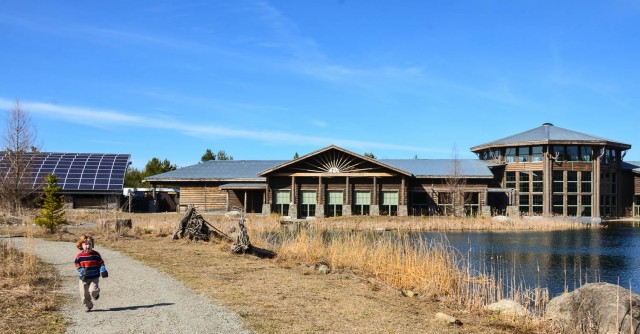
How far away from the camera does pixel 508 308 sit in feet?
35.4

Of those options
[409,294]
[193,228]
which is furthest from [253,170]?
[409,294]

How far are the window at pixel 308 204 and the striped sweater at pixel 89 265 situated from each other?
120 feet

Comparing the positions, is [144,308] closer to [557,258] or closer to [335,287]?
[335,287]

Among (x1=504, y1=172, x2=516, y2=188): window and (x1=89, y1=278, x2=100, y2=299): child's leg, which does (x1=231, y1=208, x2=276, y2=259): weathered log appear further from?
(x1=504, y1=172, x2=516, y2=188): window

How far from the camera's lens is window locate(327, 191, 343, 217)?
46.1m

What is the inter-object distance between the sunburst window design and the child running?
118 feet

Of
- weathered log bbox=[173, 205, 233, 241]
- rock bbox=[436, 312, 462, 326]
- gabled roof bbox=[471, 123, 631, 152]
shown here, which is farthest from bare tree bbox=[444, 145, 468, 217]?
rock bbox=[436, 312, 462, 326]

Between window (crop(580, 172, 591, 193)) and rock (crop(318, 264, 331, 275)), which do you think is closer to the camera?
rock (crop(318, 264, 331, 275))

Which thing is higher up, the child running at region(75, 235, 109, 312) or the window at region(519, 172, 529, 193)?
the window at region(519, 172, 529, 193)

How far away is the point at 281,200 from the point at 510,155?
2311 centimetres

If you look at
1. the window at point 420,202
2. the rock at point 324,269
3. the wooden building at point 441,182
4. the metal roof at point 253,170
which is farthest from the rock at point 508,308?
the metal roof at point 253,170

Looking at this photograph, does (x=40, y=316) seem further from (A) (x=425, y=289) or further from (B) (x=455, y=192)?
(B) (x=455, y=192)

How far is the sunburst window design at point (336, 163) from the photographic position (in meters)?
45.4

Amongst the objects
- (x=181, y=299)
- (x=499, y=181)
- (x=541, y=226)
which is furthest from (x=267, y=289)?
(x=499, y=181)
